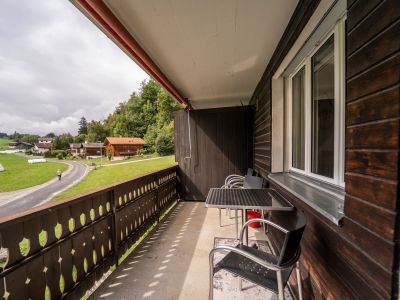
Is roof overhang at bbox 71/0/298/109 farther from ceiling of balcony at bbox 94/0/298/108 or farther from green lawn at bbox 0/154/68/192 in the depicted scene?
green lawn at bbox 0/154/68/192

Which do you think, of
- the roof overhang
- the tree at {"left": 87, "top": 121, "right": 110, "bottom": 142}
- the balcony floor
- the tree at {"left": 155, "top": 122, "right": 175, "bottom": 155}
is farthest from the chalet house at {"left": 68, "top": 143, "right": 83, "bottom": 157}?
the roof overhang

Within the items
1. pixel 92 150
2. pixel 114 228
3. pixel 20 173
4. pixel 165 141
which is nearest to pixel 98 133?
pixel 92 150

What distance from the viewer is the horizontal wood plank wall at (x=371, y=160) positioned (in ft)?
2.17

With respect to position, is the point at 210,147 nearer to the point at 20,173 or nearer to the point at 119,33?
the point at 119,33

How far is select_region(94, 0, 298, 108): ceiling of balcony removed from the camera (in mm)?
1534

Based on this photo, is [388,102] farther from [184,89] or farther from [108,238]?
[184,89]

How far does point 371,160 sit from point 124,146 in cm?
3926

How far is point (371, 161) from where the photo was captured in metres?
0.77

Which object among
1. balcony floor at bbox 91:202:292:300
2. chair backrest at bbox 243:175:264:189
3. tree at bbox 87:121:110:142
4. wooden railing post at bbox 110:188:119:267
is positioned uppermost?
tree at bbox 87:121:110:142

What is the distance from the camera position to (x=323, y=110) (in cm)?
163

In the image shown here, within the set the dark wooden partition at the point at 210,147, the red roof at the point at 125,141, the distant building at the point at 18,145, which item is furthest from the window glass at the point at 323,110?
the red roof at the point at 125,141

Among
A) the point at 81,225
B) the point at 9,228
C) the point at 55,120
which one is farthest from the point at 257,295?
the point at 55,120

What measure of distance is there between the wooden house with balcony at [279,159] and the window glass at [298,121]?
0.07 feet

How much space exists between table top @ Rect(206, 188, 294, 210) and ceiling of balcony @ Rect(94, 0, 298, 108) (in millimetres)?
1612
